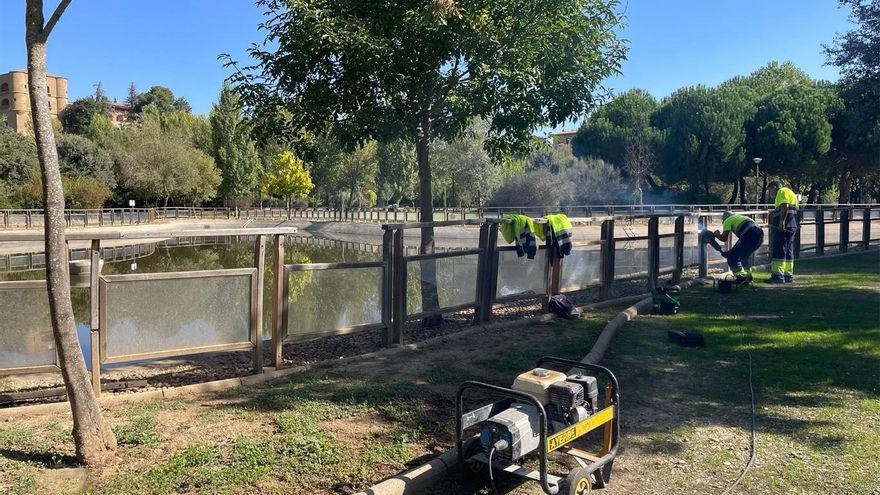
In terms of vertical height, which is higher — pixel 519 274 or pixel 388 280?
pixel 388 280

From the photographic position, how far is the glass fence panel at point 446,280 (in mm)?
8016

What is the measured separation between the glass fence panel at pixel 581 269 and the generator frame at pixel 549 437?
18.2 ft

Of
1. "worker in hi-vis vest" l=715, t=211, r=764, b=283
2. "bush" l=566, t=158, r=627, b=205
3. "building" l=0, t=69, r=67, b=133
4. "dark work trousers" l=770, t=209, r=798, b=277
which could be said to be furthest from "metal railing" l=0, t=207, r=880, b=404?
"building" l=0, t=69, r=67, b=133

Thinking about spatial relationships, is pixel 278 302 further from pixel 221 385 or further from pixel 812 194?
pixel 812 194

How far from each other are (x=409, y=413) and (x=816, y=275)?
1126cm

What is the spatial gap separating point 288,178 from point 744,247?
53.4m

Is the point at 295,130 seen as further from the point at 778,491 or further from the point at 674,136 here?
the point at 674,136

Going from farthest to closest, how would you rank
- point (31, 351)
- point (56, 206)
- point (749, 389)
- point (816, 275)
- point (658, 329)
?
point (816, 275)
point (658, 329)
point (749, 389)
point (31, 351)
point (56, 206)

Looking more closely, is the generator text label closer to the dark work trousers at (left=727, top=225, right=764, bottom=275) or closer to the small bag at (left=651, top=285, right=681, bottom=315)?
the small bag at (left=651, top=285, right=681, bottom=315)

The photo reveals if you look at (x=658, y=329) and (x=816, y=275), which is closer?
→ (x=658, y=329)

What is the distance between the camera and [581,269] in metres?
10.3

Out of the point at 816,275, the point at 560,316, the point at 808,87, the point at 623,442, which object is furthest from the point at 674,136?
the point at 623,442

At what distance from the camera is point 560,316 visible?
923cm

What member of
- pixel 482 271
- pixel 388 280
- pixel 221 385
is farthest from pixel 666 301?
pixel 221 385
